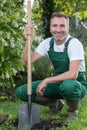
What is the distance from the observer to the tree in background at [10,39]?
6852 millimetres

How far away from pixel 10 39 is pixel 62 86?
6.76 feet

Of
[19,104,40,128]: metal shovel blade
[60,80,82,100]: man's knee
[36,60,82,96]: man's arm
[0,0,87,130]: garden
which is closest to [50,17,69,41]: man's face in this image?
[0,0,87,130]: garden

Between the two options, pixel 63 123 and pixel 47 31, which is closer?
pixel 63 123

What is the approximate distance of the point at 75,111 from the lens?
18.3 ft

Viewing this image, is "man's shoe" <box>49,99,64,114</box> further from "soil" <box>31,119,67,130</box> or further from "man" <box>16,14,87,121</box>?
"soil" <box>31,119,67,130</box>

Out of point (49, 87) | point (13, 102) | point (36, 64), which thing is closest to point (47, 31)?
point (36, 64)

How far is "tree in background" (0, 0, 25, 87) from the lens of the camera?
22.5 ft

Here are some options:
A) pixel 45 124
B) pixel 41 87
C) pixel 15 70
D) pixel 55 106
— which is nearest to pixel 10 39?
pixel 15 70

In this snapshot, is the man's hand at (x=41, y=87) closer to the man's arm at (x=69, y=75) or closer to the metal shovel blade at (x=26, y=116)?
the man's arm at (x=69, y=75)

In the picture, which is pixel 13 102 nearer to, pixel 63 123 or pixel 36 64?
pixel 36 64

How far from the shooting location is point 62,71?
18.1 ft

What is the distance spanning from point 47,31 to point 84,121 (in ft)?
27.1

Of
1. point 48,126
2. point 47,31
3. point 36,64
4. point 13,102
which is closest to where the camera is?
point 48,126

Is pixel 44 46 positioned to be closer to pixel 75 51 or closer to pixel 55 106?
pixel 75 51
